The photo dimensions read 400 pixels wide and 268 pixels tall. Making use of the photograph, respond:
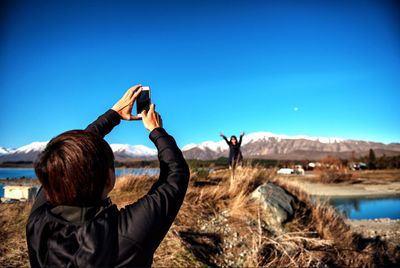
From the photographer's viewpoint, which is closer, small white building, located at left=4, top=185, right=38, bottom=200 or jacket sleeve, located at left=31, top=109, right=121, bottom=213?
jacket sleeve, located at left=31, top=109, right=121, bottom=213

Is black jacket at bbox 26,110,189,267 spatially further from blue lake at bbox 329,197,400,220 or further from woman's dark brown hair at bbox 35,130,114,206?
blue lake at bbox 329,197,400,220

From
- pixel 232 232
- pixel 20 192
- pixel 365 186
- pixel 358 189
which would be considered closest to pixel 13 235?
pixel 20 192

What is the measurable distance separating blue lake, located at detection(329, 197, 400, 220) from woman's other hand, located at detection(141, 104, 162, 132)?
2028cm

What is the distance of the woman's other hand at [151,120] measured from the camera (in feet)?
5.34

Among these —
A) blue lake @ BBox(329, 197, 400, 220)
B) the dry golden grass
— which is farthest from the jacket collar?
blue lake @ BBox(329, 197, 400, 220)

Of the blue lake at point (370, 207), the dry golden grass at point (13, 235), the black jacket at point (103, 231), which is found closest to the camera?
the black jacket at point (103, 231)

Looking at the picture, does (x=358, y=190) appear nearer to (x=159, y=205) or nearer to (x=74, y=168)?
(x=159, y=205)

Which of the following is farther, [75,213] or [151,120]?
[151,120]

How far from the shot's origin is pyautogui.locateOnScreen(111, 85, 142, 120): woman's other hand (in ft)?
6.08

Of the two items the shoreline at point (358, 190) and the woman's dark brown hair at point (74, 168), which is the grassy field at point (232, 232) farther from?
the shoreline at point (358, 190)

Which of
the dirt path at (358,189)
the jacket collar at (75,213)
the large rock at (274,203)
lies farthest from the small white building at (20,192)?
the dirt path at (358,189)

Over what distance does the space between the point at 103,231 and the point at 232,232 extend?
5184mm

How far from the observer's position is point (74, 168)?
125 cm

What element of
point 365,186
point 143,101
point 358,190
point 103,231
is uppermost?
point 143,101
